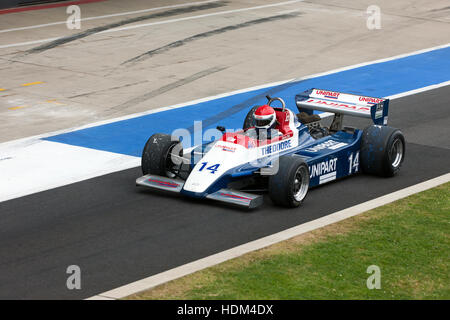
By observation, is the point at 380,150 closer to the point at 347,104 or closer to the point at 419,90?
the point at 347,104

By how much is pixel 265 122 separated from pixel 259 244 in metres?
2.84

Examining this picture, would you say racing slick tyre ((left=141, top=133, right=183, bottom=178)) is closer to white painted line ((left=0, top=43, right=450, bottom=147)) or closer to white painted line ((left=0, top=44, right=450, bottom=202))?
white painted line ((left=0, top=44, right=450, bottom=202))

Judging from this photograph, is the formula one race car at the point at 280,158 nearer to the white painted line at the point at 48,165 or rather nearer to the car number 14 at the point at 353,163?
the car number 14 at the point at 353,163

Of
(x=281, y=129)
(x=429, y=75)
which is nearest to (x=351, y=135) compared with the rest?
(x=281, y=129)

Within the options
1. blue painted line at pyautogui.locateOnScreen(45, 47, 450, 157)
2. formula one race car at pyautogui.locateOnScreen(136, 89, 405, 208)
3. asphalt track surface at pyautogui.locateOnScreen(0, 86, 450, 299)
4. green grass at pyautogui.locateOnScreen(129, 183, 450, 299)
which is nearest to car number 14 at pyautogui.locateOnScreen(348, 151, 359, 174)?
formula one race car at pyautogui.locateOnScreen(136, 89, 405, 208)

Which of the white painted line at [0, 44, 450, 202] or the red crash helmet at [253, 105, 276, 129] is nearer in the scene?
the red crash helmet at [253, 105, 276, 129]

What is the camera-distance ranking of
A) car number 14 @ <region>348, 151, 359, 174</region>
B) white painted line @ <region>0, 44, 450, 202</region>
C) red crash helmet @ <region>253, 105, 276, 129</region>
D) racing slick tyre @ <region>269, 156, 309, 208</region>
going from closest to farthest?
racing slick tyre @ <region>269, 156, 309, 208</region>, red crash helmet @ <region>253, 105, 276, 129</region>, white painted line @ <region>0, 44, 450, 202</region>, car number 14 @ <region>348, 151, 359, 174</region>

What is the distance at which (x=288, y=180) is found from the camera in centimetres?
1350

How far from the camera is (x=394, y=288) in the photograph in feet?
36.1

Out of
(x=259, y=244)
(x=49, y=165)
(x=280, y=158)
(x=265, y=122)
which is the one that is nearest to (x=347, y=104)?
(x=265, y=122)

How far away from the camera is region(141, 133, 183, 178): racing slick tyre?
14633 millimetres

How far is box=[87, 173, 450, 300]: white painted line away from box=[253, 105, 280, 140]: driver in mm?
1812

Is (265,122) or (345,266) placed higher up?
(265,122)

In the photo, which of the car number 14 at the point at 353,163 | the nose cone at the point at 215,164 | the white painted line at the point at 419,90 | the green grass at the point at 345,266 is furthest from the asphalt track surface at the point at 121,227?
the white painted line at the point at 419,90
